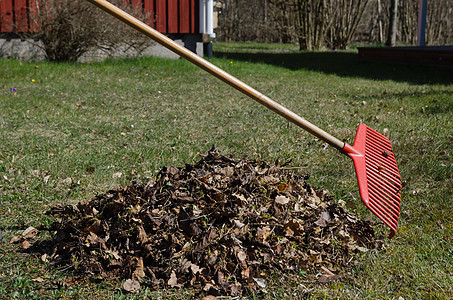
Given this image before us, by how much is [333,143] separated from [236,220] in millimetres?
712

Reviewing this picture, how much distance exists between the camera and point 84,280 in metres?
2.36

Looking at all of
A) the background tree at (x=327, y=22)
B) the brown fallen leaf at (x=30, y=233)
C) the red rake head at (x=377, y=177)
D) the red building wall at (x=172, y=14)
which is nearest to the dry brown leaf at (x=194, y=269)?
the red rake head at (x=377, y=177)

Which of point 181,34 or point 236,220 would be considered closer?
point 236,220

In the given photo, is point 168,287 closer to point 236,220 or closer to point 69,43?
point 236,220

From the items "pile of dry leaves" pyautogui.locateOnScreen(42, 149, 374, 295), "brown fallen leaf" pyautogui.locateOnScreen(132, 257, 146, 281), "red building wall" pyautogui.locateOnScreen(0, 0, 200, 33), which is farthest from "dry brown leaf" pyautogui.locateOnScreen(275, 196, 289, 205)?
"red building wall" pyautogui.locateOnScreen(0, 0, 200, 33)

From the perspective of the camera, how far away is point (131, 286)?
2289mm

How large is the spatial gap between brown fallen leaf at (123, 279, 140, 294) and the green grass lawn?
0.05 m

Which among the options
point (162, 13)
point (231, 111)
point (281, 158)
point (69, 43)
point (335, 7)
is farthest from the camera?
point (335, 7)

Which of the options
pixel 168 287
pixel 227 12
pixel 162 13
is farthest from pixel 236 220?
pixel 227 12

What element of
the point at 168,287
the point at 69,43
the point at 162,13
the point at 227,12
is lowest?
the point at 168,287

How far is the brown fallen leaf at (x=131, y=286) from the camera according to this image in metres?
2.27

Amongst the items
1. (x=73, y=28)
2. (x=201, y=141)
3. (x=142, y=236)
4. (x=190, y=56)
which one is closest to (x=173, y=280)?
(x=142, y=236)

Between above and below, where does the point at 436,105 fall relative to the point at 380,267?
above

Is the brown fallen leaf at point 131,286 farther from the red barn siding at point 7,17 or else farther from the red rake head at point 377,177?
the red barn siding at point 7,17
